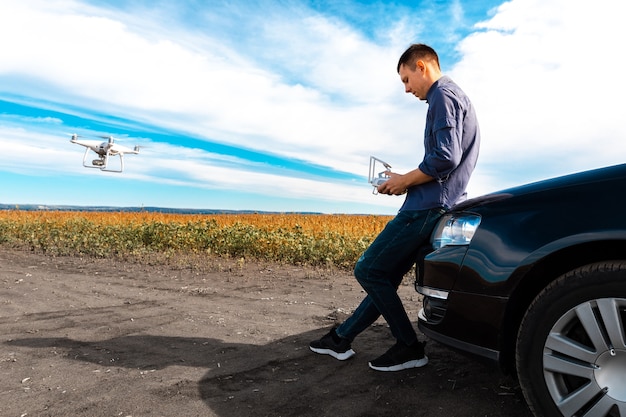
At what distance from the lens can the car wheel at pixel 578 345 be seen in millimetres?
1994

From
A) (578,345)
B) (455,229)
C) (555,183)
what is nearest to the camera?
(578,345)

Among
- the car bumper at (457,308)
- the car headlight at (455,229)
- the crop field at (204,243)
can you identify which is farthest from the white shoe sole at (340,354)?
the crop field at (204,243)

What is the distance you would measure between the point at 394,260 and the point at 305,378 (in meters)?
1.02

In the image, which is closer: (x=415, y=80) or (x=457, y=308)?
(x=457, y=308)

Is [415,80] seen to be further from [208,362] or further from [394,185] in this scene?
[208,362]

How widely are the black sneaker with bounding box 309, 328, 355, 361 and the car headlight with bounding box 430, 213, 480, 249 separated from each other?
1.22 m

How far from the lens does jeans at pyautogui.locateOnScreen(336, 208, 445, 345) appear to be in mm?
3115

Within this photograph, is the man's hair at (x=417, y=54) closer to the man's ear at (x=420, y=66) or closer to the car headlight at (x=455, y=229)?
the man's ear at (x=420, y=66)

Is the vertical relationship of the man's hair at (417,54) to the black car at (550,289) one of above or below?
above

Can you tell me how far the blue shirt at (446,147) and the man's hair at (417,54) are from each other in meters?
0.17

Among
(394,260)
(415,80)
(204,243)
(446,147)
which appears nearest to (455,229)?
(446,147)

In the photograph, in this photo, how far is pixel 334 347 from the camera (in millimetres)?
3629

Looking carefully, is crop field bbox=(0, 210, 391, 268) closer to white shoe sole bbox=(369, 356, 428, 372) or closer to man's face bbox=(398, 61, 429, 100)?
white shoe sole bbox=(369, 356, 428, 372)

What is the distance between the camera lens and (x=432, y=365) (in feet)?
11.3
